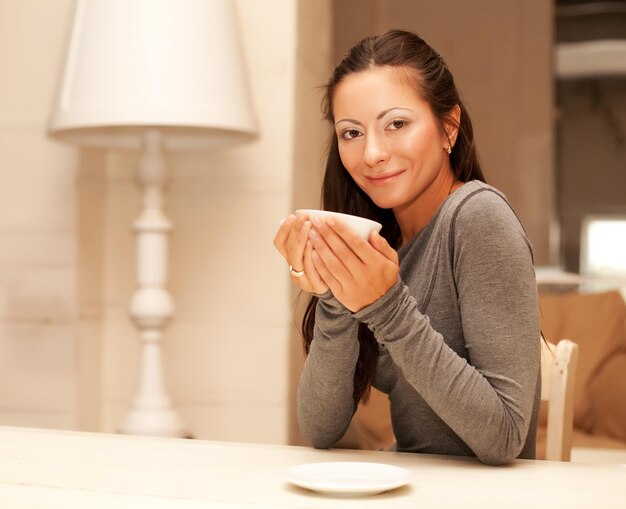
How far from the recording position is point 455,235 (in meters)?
1.08

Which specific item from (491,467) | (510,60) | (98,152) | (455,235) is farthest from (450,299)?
(510,60)

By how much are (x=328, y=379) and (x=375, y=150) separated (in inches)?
11.3

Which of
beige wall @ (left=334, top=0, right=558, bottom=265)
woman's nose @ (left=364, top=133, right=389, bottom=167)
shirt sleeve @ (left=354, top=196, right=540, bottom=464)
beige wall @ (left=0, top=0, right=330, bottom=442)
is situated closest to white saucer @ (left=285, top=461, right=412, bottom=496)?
shirt sleeve @ (left=354, top=196, right=540, bottom=464)

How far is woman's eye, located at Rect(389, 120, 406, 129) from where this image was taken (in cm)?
114

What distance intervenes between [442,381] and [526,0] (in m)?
3.45

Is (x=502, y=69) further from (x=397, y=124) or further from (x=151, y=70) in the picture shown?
(x=397, y=124)

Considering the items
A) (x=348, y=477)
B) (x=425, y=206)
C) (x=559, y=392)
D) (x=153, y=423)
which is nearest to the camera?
(x=348, y=477)

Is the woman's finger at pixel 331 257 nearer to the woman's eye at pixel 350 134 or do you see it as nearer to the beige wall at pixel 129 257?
the woman's eye at pixel 350 134

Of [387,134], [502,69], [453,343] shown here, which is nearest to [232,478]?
[453,343]

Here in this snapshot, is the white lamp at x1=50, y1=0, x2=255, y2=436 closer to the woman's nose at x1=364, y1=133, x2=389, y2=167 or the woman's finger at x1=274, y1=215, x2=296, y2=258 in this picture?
the woman's nose at x1=364, y1=133, x2=389, y2=167

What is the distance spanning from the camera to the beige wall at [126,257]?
86.3 inches

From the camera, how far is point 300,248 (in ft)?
3.17

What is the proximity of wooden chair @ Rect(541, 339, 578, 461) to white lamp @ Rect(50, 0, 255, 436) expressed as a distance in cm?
86

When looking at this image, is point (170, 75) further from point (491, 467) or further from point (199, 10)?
point (491, 467)
